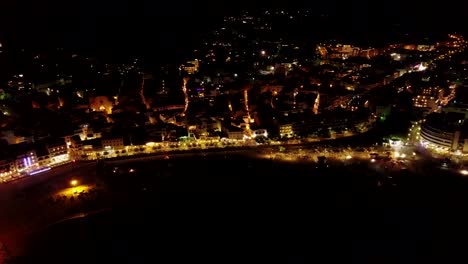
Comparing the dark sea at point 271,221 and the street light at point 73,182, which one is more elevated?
the street light at point 73,182

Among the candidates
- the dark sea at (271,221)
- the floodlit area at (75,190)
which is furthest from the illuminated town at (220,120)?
the dark sea at (271,221)

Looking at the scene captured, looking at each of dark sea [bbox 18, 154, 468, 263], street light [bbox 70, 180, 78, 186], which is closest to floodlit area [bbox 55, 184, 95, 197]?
street light [bbox 70, 180, 78, 186]

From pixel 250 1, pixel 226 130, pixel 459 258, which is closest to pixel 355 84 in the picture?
pixel 226 130

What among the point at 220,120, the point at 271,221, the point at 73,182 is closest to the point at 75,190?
the point at 73,182

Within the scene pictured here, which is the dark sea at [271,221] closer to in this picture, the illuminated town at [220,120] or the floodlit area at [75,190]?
the illuminated town at [220,120]

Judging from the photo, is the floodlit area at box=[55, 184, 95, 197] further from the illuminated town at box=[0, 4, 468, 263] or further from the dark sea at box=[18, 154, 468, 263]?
the dark sea at box=[18, 154, 468, 263]

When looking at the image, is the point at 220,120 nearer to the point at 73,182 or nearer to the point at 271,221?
the point at 73,182

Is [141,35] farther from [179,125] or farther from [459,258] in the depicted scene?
[459,258]
